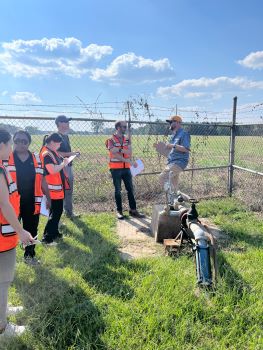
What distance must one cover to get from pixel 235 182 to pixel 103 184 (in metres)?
3.79

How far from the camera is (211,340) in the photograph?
9.09 feet

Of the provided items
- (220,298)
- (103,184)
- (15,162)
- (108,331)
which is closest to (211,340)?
(220,298)


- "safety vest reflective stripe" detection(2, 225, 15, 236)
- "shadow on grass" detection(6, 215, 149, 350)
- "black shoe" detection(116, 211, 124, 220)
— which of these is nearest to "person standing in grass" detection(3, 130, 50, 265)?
"shadow on grass" detection(6, 215, 149, 350)

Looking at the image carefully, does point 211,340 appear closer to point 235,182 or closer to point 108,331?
point 108,331

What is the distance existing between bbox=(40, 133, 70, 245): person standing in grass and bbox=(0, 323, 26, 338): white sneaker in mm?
2034

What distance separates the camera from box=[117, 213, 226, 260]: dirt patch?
475cm

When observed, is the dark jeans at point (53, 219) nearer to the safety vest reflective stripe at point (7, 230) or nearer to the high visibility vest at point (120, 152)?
the high visibility vest at point (120, 152)

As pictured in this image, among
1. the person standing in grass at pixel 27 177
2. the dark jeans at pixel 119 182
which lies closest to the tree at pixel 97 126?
the dark jeans at pixel 119 182

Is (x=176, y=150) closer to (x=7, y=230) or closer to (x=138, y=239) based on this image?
(x=138, y=239)

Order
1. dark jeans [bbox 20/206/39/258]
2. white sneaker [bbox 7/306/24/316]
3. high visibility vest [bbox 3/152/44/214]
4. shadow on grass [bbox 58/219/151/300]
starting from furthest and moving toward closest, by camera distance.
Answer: dark jeans [bbox 20/206/39/258]
high visibility vest [bbox 3/152/44/214]
shadow on grass [bbox 58/219/151/300]
white sneaker [bbox 7/306/24/316]

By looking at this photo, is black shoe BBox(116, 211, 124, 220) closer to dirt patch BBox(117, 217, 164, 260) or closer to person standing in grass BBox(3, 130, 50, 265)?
dirt patch BBox(117, 217, 164, 260)

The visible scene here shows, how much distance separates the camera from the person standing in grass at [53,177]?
4.44m

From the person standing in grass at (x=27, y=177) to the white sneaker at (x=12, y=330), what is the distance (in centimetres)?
137

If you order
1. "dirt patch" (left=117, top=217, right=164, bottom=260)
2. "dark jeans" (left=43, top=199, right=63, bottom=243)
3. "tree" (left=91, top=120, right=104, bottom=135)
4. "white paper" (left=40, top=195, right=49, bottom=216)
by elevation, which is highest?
"tree" (left=91, top=120, right=104, bottom=135)
